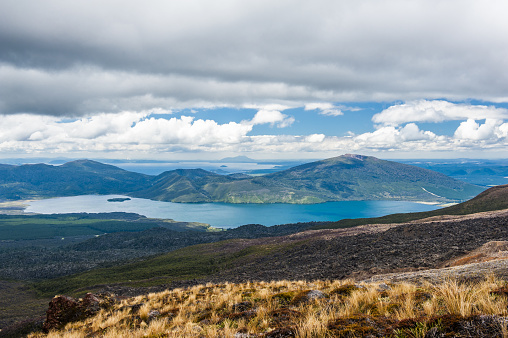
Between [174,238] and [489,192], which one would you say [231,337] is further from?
[174,238]

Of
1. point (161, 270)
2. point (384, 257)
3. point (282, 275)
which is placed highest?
point (384, 257)

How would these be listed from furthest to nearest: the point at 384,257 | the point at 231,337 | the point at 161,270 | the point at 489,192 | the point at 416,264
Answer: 1. the point at 489,192
2. the point at 161,270
3. the point at 384,257
4. the point at 416,264
5. the point at 231,337

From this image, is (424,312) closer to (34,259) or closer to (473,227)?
(473,227)

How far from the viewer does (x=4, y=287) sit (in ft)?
292

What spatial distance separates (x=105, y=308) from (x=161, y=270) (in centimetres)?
6625

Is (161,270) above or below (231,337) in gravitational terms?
below

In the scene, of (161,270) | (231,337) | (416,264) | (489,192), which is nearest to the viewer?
(231,337)

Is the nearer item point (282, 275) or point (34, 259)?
point (282, 275)

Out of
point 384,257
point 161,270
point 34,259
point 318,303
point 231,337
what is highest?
point 231,337

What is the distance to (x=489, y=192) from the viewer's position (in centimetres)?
12500

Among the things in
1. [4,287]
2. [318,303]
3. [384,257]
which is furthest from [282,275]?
[4,287]

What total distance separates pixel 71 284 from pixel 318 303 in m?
101

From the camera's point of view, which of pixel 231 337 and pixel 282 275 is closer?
pixel 231 337

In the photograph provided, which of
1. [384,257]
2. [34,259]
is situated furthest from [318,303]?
[34,259]
